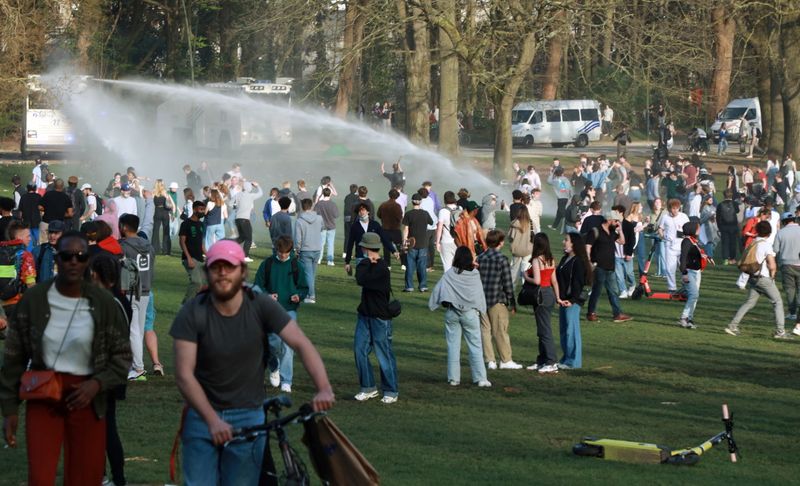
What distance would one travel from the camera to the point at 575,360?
605 inches

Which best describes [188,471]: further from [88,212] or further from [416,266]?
[88,212]

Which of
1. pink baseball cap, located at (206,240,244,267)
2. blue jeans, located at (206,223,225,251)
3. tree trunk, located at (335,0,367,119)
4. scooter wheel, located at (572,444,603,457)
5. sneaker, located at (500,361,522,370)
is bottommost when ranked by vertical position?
sneaker, located at (500,361,522,370)

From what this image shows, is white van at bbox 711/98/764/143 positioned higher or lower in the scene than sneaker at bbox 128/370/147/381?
higher

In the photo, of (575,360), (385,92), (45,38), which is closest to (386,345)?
(575,360)

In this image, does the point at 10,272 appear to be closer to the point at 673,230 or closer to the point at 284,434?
the point at 284,434

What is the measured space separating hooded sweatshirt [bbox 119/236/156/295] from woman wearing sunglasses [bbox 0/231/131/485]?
6345 millimetres

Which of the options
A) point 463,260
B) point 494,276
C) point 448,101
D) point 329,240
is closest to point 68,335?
point 463,260

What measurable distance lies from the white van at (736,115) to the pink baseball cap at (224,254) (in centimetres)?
5103

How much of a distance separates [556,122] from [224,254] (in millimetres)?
53580

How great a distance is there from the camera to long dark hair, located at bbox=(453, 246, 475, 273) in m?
13.6

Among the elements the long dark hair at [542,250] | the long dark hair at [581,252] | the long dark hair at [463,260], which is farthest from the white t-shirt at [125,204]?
the long dark hair at [463,260]

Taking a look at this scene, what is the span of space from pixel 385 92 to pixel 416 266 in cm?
4487

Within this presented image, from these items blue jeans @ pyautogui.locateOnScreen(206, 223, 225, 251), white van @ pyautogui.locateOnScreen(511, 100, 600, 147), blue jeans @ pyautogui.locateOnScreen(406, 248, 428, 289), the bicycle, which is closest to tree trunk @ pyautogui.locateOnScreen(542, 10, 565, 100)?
white van @ pyautogui.locateOnScreen(511, 100, 600, 147)

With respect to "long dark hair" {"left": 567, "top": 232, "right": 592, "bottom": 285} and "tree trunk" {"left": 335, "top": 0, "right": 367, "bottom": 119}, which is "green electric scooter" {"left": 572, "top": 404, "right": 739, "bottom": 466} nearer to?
"long dark hair" {"left": 567, "top": 232, "right": 592, "bottom": 285}
